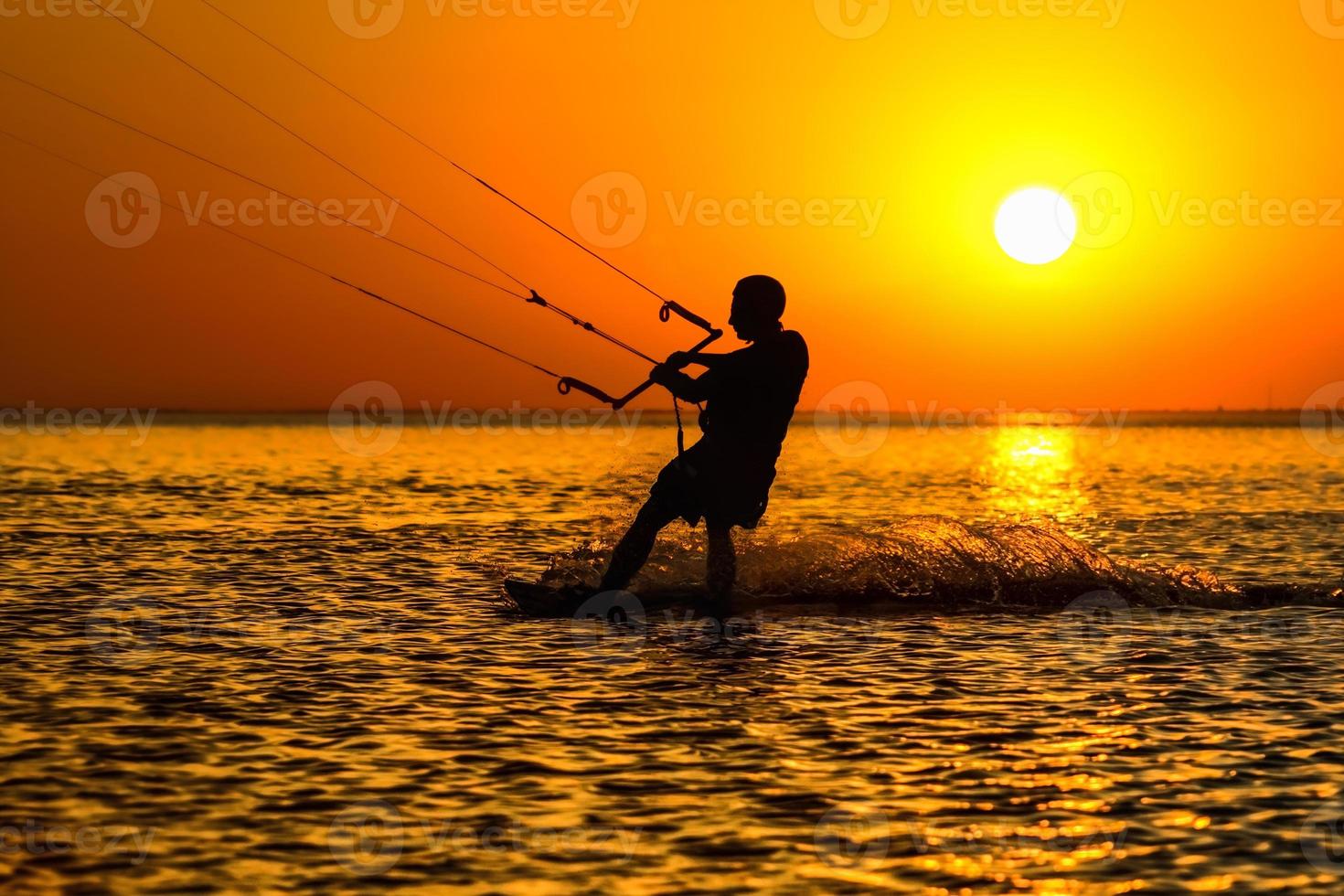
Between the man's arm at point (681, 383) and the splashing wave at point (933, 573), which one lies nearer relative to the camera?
the man's arm at point (681, 383)

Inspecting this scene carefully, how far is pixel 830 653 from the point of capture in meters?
Result: 11.4

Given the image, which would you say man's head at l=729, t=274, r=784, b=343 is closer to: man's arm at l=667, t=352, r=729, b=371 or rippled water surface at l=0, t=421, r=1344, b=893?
man's arm at l=667, t=352, r=729, b=371

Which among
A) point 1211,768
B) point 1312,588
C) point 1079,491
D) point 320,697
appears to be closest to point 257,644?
point 320,697

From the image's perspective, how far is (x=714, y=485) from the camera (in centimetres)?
1277

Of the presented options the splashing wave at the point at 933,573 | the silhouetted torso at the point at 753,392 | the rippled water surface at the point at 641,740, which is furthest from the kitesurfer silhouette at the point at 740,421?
the splashing wave at the point at 933,573

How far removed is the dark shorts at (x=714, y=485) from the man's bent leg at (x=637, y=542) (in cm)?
8

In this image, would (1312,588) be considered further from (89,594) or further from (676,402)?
(89,594)

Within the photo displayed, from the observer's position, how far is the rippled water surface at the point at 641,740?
6.27 m

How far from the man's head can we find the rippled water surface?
2.32 meters

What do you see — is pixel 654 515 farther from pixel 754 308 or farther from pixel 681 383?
pixel 754 308

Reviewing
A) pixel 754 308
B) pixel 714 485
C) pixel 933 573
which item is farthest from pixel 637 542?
pixel 933 573

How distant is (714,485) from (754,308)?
4.66 ft

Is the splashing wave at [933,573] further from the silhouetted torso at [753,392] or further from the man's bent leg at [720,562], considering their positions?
the silhouetted torso at [753,392]

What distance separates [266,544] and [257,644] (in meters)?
10.2
